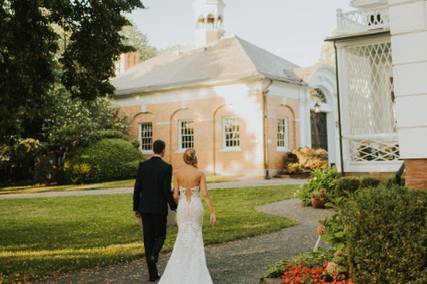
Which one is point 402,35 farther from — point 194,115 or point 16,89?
point 194,115

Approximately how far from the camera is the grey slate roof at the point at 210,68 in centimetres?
2506

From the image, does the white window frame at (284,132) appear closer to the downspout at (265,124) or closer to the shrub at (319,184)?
the downspout at (265,124)

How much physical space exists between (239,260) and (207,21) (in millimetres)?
25328

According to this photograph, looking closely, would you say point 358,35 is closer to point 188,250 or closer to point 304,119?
point 188,250

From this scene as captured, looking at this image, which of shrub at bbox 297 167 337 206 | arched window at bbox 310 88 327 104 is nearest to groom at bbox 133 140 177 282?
shrub at bbox 297 167 337 206

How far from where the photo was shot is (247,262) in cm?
704

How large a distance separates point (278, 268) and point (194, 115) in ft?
69.9

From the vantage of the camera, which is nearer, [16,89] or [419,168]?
[419,168]

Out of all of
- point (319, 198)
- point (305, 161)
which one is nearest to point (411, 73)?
point (319, 198)

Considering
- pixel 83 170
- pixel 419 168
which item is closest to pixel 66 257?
pixel 419 168

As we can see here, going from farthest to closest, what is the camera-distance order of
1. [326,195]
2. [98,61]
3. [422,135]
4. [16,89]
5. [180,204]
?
[326,195] < [98,61] < [16,89] < [180,204] < [422,135]

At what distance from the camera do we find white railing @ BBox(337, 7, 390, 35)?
11.5 meters

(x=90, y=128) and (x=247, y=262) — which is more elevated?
(x=90, y=128)

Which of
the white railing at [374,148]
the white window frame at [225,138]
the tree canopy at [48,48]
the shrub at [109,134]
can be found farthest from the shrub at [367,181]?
the shrub at [109,134]
